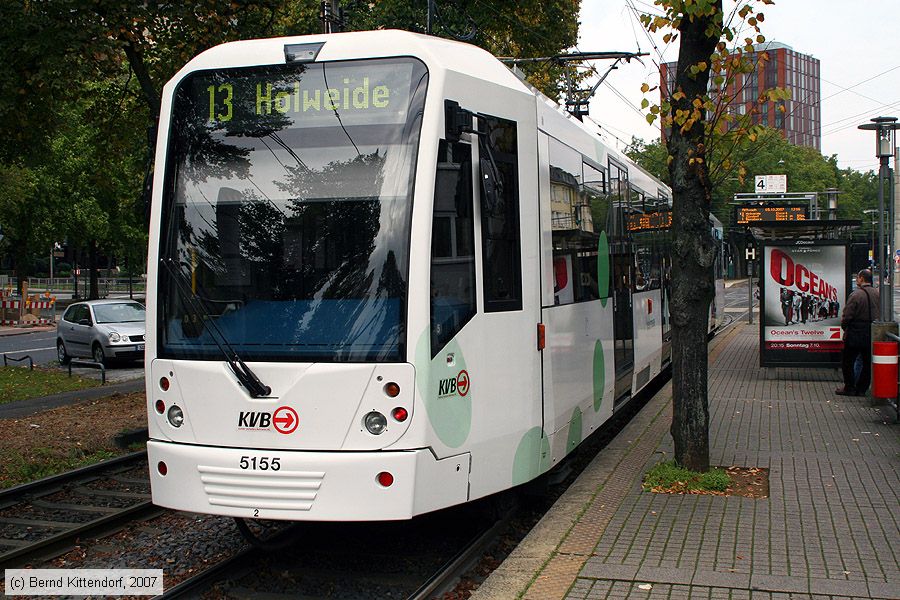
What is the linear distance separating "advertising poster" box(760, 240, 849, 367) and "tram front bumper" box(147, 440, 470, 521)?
1121 centimetres

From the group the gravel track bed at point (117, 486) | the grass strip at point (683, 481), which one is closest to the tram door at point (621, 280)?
the grass strip at point (683, 481)

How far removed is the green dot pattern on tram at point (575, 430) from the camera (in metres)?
8.38

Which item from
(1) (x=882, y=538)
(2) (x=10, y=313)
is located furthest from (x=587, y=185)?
(2) (x=10, y=313)

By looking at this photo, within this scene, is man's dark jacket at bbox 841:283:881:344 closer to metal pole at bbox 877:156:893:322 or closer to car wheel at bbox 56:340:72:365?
metal pole at bbox 877:156:893:322

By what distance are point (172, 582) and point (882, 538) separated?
474 cm

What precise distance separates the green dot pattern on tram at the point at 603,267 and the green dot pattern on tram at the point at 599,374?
0.53 m

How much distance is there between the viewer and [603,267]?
10273mm

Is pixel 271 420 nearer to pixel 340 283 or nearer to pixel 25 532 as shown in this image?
pixel 340 283

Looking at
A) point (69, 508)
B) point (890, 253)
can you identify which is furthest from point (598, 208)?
point (890, 253)

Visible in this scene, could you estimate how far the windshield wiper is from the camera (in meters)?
6.20

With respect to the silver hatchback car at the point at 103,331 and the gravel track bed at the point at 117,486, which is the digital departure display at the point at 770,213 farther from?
the gravel track bed at the point at 117,486

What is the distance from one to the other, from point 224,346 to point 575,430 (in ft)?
11.5

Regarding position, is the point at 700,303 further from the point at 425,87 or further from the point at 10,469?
the point at 10,469

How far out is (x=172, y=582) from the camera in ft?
21.9
